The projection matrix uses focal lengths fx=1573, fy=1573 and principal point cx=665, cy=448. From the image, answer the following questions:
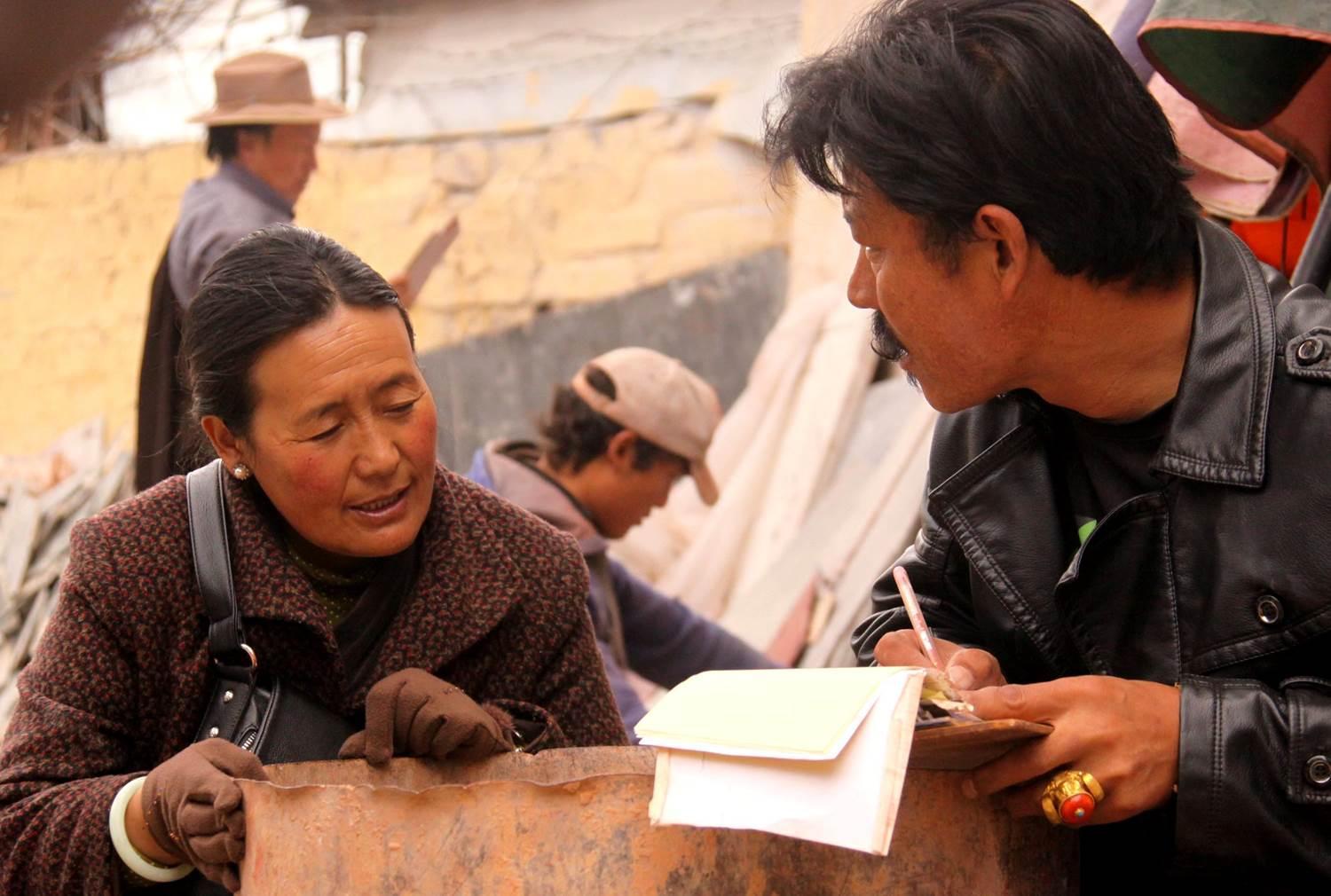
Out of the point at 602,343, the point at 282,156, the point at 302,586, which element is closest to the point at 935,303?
the point at 302,586

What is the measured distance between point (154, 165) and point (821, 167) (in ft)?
23.6

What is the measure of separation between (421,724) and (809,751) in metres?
0.76

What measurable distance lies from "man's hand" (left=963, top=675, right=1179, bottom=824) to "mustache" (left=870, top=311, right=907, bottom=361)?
1.94ft

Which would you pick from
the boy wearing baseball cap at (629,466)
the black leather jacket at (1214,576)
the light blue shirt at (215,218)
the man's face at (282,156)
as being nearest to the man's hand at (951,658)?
the black leather jacket at (1214,576)

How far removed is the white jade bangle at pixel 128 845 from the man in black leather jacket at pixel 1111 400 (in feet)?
3.17

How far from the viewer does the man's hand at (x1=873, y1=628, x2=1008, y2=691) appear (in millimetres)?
1850

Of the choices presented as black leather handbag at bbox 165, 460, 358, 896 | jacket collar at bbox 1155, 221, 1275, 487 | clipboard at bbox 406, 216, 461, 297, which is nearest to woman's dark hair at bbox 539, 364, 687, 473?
clipboard at bbox 406, 216, 461, 297

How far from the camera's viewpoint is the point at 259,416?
2316mm

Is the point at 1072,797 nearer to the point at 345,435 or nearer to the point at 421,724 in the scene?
the point at 421,724

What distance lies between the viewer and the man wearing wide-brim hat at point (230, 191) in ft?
→ 15.7

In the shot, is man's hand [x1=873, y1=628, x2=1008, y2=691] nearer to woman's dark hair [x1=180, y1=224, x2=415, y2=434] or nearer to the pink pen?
the pink pen

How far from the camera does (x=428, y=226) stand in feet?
26.9

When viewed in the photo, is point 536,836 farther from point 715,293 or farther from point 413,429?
point 715,293

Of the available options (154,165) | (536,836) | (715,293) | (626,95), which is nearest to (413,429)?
(536,836)
